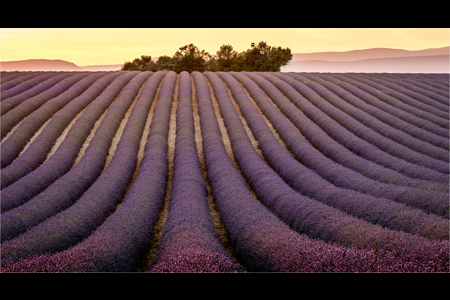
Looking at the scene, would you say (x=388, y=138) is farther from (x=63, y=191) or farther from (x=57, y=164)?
(x=57, y=164)

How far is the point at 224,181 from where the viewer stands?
8.55 metres

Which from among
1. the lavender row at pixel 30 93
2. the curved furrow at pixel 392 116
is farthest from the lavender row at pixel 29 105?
the curved furrow at pixel 392 116

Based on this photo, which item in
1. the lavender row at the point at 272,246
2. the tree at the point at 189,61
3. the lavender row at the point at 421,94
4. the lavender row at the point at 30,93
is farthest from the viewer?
the tree at the point at 189,61

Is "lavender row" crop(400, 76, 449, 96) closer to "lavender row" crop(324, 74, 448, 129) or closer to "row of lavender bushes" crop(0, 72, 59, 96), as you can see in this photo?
"lavender row" crop(324, 74, 448, 129)

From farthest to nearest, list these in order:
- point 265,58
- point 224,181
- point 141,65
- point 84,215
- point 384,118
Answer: point 141,65, point 265,58, point 384,118, point 224,181, point 84,215

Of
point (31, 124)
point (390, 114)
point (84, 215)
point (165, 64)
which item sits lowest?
point (84, 215)

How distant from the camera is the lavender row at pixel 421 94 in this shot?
18916 mm

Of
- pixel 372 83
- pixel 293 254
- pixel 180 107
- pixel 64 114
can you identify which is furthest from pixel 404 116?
pixel 64 114

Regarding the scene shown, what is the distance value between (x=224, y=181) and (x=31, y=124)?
10.3 metres

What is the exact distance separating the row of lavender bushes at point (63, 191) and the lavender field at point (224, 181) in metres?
0.04

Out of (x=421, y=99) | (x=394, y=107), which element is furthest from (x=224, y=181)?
(x=421, y=99)

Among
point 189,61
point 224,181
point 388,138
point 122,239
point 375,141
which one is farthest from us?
point 189,61

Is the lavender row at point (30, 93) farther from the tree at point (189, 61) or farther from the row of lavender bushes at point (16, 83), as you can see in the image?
the tree at point (189, 61)
